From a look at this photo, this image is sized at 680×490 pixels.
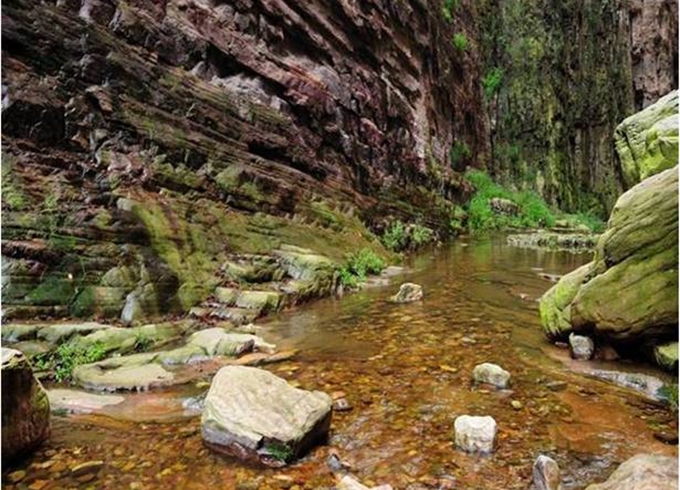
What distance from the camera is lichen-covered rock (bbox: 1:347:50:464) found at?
11.3 feet

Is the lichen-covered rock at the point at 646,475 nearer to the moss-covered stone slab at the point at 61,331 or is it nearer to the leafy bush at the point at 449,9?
the moss-covered stone slab at the point at 61,331

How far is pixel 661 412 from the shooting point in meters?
4.21

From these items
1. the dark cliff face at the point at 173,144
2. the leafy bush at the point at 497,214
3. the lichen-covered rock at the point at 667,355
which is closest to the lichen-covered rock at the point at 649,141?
the lichen-covered rock at the point at 667,355

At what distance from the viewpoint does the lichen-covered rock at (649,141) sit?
6.59m

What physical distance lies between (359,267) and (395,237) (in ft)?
18.5

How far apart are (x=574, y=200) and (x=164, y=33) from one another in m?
38.0

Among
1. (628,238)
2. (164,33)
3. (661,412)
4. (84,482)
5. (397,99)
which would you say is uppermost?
(397,99)

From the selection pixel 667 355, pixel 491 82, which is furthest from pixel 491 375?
pixel 491 82

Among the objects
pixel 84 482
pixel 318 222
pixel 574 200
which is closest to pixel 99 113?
pixel 318 222

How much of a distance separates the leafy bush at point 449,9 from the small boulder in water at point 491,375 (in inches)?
1198

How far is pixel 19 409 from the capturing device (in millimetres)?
3578

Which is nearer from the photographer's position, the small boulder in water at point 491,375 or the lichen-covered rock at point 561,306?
the small boulder in water at point 491,375

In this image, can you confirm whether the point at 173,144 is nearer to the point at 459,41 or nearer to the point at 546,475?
the point at 546,475

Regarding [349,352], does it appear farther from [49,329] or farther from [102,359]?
[49,329]
